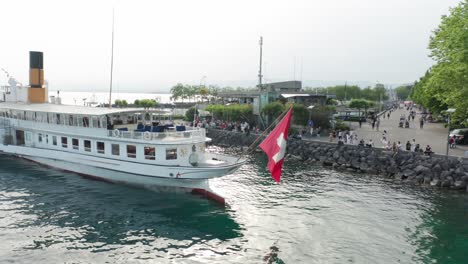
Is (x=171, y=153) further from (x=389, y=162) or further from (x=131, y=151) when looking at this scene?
(x=389, y=162)

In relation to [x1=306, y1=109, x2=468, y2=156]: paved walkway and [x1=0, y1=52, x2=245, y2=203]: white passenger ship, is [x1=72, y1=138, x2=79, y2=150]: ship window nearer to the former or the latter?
[x1=0, y1=52, x2=245, y2=203]: white passenger ship

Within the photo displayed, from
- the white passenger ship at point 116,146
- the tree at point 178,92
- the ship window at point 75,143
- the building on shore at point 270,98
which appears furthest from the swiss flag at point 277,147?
the tree at point 178,92

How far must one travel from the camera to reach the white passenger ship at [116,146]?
2603cm

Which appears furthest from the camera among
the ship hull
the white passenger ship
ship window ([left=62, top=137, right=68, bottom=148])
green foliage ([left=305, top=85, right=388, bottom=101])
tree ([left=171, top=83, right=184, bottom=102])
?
green foliage ([left=305, top=85, right=388, bottom=101])

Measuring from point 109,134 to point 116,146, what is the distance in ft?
3.50

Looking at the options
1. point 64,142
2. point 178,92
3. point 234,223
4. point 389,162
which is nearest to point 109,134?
point 64,142

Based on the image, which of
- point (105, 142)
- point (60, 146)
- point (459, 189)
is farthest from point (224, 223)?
point (459, 189)

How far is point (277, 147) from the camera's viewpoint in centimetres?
1941

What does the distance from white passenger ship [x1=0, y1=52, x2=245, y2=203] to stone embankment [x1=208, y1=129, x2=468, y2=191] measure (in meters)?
15.9

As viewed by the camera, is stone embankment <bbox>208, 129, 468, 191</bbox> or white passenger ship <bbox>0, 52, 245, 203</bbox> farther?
stone embankment <bbox>208, 129, 468, 191</bbox>

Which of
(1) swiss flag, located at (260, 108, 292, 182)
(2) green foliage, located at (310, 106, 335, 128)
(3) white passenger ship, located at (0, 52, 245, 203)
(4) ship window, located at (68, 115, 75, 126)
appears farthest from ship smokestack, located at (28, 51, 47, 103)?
(2) green foliage, located at (310, 106, 335, 128)

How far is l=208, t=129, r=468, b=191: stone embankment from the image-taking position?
30734 mm

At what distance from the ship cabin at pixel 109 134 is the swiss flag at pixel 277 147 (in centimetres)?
808

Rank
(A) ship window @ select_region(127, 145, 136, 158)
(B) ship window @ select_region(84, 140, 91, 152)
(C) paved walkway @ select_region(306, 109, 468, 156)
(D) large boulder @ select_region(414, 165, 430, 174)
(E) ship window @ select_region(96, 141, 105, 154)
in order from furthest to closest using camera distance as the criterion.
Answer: (C) paved walkway @ select_region(306, 109, 468, 156)
(D) large boulder @ select_region(414, 165, 430, 174)
(B) ship window @ select_region(84, 140, 91, 152)
(E) ship window @ select_region(96, 141, 105, 154)
(A) ship window @ select_region(127, 145, 136, 158)
